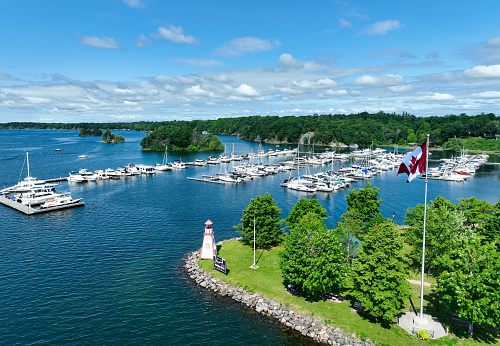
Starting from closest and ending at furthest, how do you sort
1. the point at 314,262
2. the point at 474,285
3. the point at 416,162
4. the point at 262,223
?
the point at 474,285, the point at 416,162, the point at 314,262, the point at 262,223

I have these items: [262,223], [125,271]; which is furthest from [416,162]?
[125,271]

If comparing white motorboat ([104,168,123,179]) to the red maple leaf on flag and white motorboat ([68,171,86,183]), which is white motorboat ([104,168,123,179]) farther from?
the red maple leaf on flag

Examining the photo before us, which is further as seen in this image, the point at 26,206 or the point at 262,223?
the point at 26,206

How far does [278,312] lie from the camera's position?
34.9m

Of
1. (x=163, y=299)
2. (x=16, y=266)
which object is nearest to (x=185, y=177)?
(x=16, y=266)

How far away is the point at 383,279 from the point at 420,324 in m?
5.60

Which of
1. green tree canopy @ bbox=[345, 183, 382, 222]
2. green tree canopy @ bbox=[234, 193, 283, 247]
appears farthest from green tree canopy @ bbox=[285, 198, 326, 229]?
green tree canopy @ bbox=[345, 183, 382, 222]

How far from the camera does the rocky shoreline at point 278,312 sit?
30559mm

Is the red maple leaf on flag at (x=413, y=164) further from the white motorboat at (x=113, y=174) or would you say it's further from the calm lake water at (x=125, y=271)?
the white motorboat at (x=113, y=174)

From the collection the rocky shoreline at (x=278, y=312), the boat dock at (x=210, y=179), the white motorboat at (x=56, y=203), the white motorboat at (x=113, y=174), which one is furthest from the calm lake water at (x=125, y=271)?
the white motorboat at (x=113, y=174)

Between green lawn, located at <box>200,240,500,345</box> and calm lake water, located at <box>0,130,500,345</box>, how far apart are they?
10.0 feet

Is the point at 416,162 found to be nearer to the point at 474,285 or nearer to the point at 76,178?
the point at 474,285

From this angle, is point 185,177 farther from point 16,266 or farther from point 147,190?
point 16,266

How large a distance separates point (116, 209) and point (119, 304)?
4573cm
